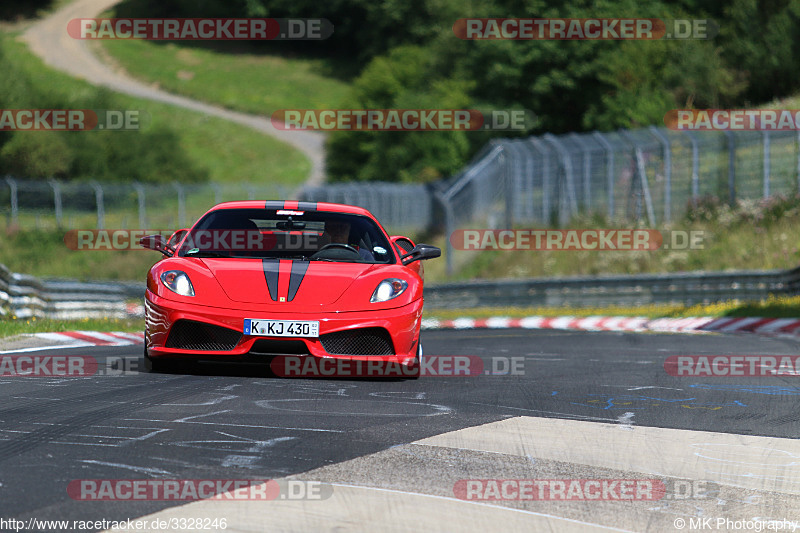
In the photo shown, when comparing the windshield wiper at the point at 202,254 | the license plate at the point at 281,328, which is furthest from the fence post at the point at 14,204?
the license plate at the point at 281,328

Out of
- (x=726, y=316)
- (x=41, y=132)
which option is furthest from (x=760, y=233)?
(x=41, y=132)

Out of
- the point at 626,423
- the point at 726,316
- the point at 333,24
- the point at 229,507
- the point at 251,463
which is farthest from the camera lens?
the point at 333,24

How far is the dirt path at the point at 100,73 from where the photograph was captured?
7681cm

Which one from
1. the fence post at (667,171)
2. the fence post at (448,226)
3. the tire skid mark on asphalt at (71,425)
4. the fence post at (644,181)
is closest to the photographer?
the tire skid mark on asphalt at (71,425)

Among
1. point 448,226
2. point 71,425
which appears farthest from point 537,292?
point 71,425

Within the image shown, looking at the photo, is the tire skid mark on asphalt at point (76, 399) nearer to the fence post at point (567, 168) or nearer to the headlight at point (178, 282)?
the headlight at point (178, 282)

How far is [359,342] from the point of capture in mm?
7930

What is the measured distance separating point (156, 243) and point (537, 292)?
51.5ft

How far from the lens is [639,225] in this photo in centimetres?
2606

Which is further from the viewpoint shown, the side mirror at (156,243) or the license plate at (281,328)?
the side mirror at (156,243)

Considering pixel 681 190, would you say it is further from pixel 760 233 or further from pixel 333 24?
pixel 333 24

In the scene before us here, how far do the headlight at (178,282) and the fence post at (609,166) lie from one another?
19.8m

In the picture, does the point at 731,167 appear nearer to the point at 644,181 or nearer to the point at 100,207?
the point at 644,181

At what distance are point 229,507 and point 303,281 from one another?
3917 mm
